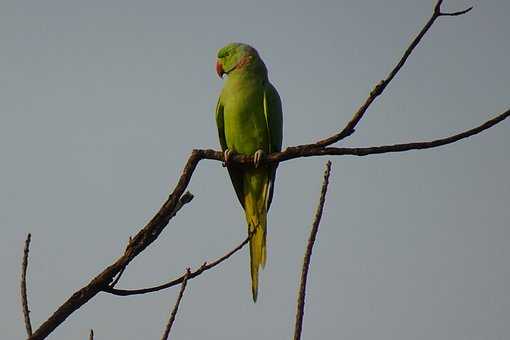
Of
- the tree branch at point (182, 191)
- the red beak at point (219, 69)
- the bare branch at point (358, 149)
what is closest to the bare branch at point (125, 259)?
the tree branch at point (182, 191)

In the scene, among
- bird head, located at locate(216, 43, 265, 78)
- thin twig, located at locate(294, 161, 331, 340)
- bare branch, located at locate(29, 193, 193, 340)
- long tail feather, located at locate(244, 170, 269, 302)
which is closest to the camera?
thin twig, located at locate(294, 161, 331, 340)

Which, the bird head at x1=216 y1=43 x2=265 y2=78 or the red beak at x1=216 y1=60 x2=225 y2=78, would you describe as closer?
the bird head at x1=216 y1=43 x2=265 y2=78

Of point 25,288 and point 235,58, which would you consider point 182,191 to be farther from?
point 235,58

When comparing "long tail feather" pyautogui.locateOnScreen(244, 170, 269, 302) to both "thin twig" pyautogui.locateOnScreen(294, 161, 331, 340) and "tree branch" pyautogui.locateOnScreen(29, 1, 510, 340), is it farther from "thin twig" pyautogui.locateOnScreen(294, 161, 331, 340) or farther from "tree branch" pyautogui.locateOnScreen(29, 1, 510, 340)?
"thin twig" pyautogui.locateOnScreen(294, 161, 331, 340)

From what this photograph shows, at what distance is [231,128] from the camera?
4875 mm

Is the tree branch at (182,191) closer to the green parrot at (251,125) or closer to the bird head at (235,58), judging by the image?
the green parrot at (251,125)

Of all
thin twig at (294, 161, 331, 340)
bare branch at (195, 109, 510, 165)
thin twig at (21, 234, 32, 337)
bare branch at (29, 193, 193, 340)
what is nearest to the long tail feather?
bare branch at (195, 109, 510, 165)

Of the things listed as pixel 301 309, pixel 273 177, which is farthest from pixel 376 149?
pixel 273 177

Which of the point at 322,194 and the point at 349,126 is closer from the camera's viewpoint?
the point at 322,194

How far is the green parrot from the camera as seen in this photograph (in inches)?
183

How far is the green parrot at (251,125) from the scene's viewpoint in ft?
15.2

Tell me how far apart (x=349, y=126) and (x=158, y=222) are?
2.47 feet

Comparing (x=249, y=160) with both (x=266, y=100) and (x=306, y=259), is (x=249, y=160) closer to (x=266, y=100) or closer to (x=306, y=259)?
(x=266, y=100)

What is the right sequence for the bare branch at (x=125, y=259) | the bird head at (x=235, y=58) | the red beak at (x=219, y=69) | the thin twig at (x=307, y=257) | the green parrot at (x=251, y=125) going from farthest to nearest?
the red beak at (x=219, y=69) < the bird head at (x=235, y=58) < the green parrot at (x=251, y=125) < the bare branch at (x=125, y=259) < the thin twig at (x=307, y=257)
